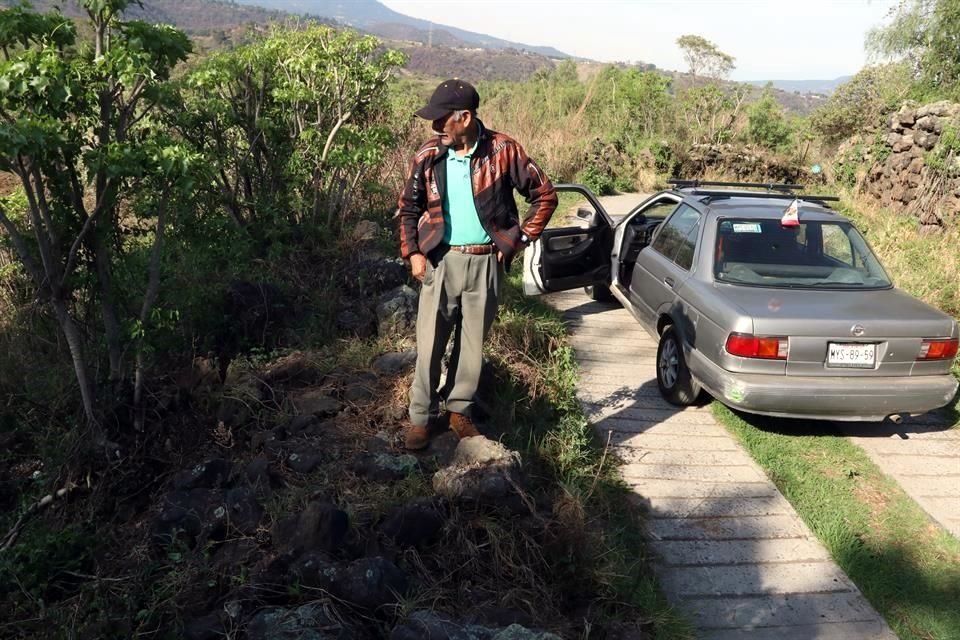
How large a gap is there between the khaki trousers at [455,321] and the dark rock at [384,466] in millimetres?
316

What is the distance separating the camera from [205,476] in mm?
3514

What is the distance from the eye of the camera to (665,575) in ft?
12.2

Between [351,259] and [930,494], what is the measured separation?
539 centimetres

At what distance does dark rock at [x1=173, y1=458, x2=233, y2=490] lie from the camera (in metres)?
3.47

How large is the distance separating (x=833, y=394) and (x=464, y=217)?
268 cm

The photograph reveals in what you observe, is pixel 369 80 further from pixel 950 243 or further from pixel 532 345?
pixel 950 243

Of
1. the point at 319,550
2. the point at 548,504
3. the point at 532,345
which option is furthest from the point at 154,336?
the point at 532,345

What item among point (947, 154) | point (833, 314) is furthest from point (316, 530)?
point (947, 154)

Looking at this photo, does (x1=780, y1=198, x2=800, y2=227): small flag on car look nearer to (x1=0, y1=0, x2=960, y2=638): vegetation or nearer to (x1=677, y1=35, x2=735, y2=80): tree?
(x1=0, y1=0, x2=960, y2=638): vegetation

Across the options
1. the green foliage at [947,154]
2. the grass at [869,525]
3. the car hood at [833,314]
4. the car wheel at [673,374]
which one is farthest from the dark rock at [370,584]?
the green foliage at [947,154]

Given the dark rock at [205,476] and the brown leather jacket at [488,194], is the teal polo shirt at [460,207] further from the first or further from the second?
the dark rock at [205,476]

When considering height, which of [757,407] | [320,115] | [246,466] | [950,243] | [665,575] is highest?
[320,115]

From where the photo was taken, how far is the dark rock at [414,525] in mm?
3223

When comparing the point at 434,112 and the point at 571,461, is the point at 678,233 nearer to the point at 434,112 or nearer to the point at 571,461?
the point at 571,461
